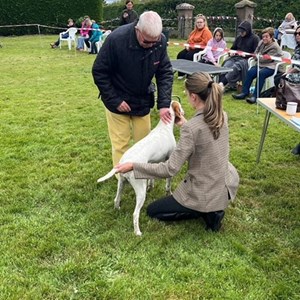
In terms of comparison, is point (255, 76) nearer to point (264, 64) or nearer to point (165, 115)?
point (264, 64)

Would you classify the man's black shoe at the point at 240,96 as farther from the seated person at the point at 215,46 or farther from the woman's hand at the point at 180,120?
the woman's hand at the point at 180,120

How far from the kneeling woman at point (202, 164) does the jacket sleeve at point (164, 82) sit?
2.35ft

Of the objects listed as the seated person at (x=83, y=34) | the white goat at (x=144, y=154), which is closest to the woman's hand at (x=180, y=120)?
the white goat at (x=144, y=154)

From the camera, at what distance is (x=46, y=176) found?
4.45 m

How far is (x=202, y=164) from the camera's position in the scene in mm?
3133

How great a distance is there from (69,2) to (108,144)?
1894 centimetres

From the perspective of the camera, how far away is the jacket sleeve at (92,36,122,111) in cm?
351

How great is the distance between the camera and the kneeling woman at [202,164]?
300 centimetres

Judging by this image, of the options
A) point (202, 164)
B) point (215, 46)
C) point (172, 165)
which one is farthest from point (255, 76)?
point (172, 165)

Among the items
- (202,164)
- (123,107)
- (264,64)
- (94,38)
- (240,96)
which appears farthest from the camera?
(94,38)

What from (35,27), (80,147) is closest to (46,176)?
(80,147)

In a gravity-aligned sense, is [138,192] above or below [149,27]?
below

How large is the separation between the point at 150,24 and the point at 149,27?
1.0 inches

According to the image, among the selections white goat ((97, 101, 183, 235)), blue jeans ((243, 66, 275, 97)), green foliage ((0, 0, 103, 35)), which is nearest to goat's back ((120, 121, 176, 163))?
white goat ((97, 101, 183, 235))
